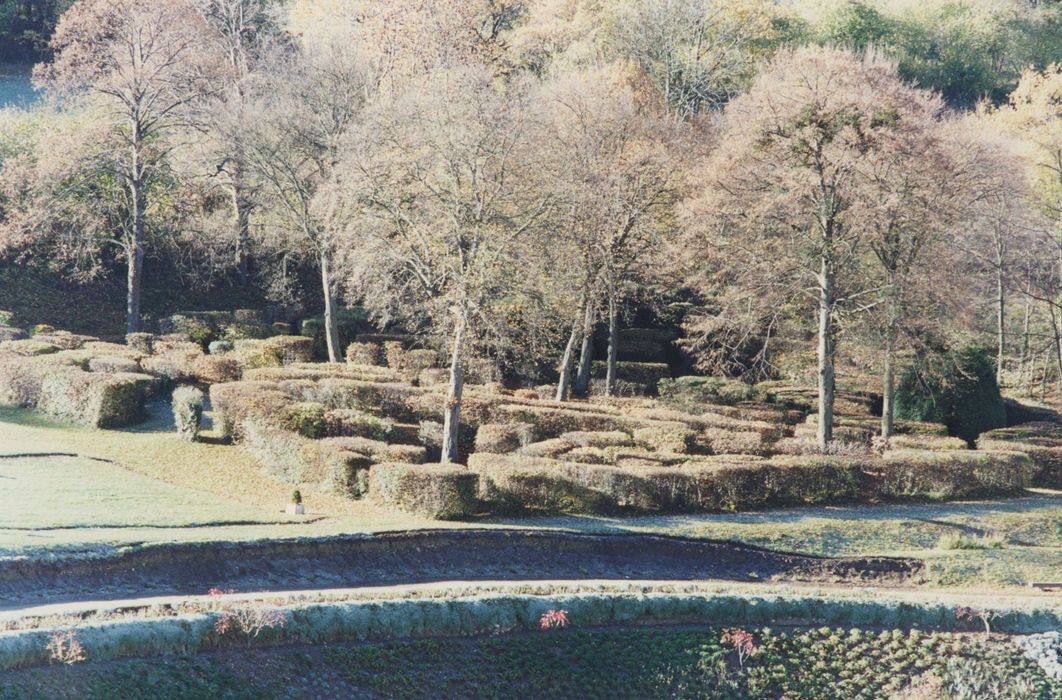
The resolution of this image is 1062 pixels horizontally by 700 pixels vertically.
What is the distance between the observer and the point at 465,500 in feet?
74.0

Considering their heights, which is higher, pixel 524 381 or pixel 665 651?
pixel 524 381

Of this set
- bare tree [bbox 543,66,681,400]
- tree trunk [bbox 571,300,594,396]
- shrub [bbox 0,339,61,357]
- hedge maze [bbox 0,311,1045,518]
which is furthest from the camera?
tree trunk [bbox 571,300,594,396]

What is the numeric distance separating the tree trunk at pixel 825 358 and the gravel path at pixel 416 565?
704 cm

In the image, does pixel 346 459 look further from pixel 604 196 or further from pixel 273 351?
pixel 604 196

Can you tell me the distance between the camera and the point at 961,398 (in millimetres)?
34469

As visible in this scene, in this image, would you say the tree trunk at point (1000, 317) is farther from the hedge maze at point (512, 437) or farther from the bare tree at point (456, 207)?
the bare tree at point (456, 207)

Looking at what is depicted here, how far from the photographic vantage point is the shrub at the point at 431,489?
2245 cm

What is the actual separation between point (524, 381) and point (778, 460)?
1369cm

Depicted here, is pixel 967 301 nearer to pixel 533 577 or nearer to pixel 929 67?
pixel 533 577

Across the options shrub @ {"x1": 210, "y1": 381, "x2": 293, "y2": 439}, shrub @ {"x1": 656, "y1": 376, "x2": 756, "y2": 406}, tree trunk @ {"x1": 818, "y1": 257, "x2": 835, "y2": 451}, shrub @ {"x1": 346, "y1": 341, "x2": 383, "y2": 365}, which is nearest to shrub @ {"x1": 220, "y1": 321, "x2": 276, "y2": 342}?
shrub @ {"x1": 346, "y1": 341, "x2": 383, "y2": 365}

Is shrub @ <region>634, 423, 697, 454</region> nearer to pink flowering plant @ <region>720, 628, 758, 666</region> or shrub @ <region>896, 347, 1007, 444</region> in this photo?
shrub @ <region>896, 347, 1007, 444</region>

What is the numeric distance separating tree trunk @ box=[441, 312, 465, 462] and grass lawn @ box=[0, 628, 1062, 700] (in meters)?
9.15

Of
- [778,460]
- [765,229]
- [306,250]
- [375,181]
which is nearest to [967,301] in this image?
[765,229]

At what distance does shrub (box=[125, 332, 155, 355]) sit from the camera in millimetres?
35625
